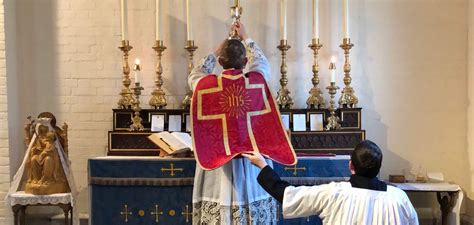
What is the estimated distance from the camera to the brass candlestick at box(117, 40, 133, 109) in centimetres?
450

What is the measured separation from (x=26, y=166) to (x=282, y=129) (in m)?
2.45

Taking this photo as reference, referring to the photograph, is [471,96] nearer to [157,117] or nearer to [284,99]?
[284,99]

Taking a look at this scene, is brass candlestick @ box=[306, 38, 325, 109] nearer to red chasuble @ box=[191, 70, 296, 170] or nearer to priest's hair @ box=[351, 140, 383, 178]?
red chasuble @ box=[191, 70, 296, 170]

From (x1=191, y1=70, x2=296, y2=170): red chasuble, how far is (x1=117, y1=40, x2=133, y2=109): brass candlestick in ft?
5.28

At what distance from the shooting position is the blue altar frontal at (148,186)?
397 centimetres

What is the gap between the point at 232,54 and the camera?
3.04 m

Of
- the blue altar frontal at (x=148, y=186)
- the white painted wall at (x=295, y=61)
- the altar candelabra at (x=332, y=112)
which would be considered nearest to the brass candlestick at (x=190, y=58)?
the white painted wall at (x=295, y=61)

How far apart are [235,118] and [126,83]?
1.81 meters

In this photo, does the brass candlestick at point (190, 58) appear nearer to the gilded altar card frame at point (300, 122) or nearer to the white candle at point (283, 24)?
the white candle at point (283, 24)

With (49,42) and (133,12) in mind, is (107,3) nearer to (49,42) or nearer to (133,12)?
(133,12)

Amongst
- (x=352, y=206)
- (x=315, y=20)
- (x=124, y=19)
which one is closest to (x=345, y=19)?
(x=315, y=20)

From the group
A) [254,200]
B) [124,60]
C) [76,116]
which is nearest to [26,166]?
[76,116]

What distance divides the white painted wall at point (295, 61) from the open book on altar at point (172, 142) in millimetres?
736

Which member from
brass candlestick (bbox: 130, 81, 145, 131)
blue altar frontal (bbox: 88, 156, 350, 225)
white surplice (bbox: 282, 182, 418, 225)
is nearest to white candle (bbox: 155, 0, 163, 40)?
brass candlestick (bbox: 130, 81, 145, 131)
